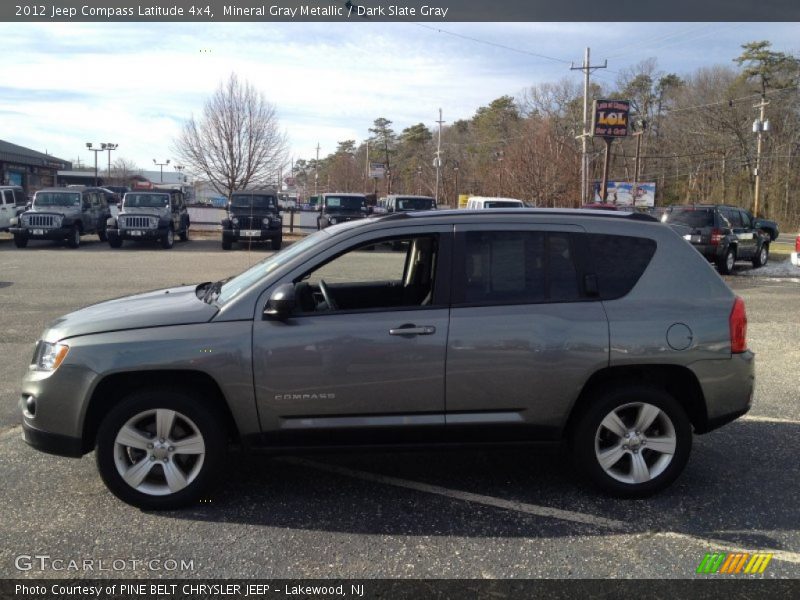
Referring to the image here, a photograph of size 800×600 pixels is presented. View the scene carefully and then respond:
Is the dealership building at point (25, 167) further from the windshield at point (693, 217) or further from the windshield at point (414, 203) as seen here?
the windshield at point (693, 217)

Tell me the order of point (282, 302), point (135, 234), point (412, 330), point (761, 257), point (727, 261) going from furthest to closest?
point (135, 234) < point (761, 257) < point (727, 261) < point (412, 330) < point (282, 302)

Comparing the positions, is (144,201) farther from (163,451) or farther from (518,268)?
(518,268)

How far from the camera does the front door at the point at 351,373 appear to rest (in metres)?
4.02

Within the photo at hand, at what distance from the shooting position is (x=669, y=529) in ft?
12.9

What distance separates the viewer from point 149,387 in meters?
4.09

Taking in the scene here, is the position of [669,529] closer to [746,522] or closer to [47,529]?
[746,522]

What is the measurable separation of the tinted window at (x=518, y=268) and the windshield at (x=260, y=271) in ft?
3.26

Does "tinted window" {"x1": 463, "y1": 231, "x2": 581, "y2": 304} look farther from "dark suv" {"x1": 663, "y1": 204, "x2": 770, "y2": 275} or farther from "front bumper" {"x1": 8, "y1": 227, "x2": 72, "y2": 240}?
"front bumper" {"x1": 8, "y1": 227, "x2": 72, "y2": 240}

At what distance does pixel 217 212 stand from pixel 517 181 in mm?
22517

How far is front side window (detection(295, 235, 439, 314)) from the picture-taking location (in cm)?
432

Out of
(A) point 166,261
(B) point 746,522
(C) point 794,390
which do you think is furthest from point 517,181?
(B) point 746,522

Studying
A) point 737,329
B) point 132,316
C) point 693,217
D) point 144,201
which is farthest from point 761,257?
point 132,316

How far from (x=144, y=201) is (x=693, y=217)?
18.1 metres

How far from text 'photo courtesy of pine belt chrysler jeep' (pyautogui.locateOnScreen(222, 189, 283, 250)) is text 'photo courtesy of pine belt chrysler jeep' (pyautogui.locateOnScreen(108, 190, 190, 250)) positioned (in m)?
2.00
